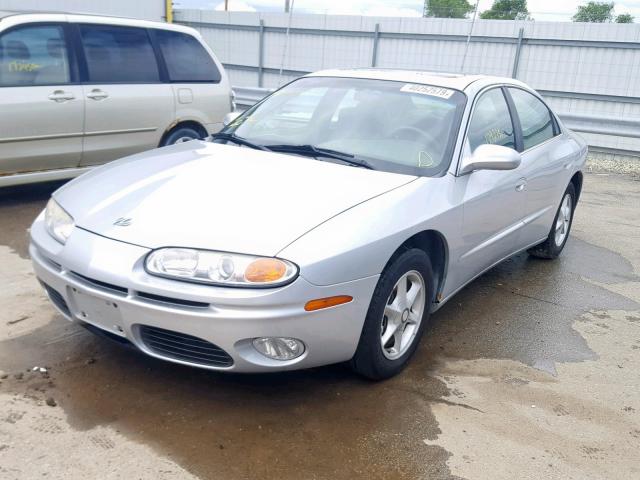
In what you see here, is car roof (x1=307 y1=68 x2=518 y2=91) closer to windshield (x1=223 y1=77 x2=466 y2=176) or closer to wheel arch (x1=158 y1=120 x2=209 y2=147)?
windshield (x1=223 y1=77 x2=466 y2=176)

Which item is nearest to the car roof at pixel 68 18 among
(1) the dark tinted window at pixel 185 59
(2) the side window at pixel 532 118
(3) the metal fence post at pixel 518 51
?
(1) the dark tinted window at pixel 185 59

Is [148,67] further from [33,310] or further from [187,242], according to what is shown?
[187,242]

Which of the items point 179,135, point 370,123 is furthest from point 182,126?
point 370,123

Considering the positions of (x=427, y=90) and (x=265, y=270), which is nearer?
(x=265, y=270)

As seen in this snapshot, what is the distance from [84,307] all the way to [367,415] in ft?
4.54

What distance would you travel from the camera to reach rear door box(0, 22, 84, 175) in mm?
5547

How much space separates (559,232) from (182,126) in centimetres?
405

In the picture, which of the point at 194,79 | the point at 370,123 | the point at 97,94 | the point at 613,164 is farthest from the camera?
the point at 613,164

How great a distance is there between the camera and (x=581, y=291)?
5.00m

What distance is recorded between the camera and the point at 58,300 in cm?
312

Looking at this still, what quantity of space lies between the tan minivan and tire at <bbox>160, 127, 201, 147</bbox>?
0.04ft

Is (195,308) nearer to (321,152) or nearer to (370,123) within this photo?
(321,152)

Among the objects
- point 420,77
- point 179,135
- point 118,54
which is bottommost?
point 179,135

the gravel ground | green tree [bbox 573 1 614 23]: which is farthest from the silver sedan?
green tree [bbox 573 1 614 23]
